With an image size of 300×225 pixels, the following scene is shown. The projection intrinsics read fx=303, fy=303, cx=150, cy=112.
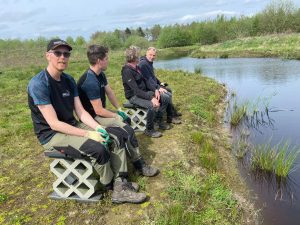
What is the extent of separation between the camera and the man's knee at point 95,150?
4.34 metres

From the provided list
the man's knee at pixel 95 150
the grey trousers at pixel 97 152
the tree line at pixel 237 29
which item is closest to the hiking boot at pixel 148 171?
the grey trousers at pixel 97 152

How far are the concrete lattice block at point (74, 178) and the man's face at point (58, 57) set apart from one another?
56.9 inches

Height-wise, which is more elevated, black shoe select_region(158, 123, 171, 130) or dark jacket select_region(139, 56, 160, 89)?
dark jacket select_region(139, 56, 160, 89)

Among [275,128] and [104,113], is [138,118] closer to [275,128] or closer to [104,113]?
[104,113]

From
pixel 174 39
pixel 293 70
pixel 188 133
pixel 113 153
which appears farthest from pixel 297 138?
pixel 174 39

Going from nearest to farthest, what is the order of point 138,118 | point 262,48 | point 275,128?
point 138,118 → point 275,128 → point 262,48

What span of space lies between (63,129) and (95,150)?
1.93 feet

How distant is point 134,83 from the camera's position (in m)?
7.36

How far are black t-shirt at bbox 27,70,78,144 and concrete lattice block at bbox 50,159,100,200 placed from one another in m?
0.49

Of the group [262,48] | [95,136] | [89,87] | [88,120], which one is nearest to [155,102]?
[89,87]

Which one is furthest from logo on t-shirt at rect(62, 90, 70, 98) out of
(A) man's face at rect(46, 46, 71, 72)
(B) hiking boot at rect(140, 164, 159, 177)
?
(B) hiking boot at rect(140, 164, 159, 177)

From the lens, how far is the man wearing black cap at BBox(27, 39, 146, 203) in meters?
4.39

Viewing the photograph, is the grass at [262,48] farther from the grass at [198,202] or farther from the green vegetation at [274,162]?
the grass at [198,202]

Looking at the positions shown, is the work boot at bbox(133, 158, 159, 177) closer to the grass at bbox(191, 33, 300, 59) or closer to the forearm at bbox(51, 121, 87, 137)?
the forearm at bbox(51, 121, 87, 137)
